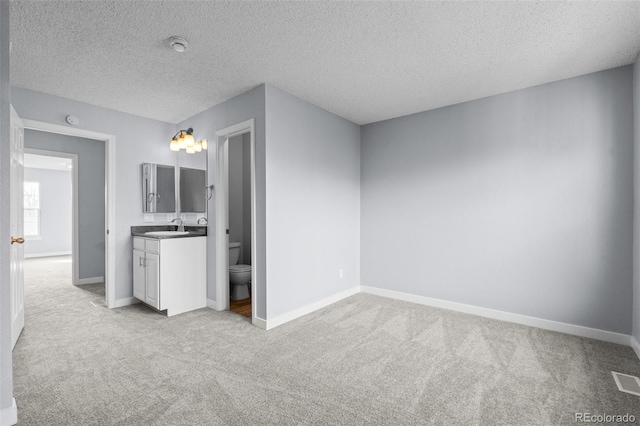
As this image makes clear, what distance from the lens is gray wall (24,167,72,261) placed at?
312 inches

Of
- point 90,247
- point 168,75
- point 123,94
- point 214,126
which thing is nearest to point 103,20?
point 168,75

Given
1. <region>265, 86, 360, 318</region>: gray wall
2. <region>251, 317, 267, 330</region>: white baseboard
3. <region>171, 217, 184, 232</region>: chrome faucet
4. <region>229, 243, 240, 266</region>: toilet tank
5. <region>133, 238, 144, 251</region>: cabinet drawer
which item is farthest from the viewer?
<region>229, 243, 240, 266</region>: toilet tank

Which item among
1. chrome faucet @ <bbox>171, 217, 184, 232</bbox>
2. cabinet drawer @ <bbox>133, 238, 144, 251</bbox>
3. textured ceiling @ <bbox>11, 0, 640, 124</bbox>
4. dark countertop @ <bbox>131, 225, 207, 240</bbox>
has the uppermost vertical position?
textured ceiling @ <bbox>11, 0, 640, 124</bbox>

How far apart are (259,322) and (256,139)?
6.06ft

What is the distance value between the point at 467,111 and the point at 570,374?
2651 millimetres

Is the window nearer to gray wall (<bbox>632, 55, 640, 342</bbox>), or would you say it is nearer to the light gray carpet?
the light gray carpet

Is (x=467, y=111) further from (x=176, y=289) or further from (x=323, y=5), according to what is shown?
(x=176, y=289)

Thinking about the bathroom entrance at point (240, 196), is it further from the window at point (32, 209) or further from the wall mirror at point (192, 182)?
the window at point (32, 209)

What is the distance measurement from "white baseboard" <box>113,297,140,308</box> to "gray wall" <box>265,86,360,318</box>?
79.6 inches

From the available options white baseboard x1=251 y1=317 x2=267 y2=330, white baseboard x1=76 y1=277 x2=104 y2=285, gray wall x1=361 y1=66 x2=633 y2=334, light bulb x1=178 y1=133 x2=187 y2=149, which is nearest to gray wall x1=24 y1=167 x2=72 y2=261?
white baseboard x1=76 y1=277 x2=104 y2=285

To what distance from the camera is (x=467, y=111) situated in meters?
3.47

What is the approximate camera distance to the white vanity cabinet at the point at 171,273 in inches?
131

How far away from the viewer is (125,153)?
12.5 ft

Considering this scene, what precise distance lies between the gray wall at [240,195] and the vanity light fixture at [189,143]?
1194mm
